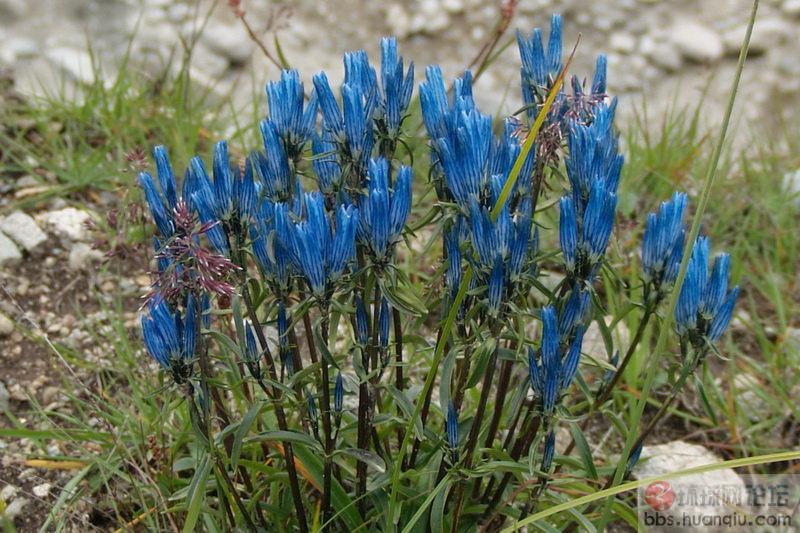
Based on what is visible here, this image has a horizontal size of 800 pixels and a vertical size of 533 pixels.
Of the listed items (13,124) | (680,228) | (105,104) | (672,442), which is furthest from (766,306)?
(13,124)

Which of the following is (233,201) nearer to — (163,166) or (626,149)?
(163,166)

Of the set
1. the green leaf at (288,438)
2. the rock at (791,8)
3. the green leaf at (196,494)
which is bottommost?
the green leaf at (196,494)

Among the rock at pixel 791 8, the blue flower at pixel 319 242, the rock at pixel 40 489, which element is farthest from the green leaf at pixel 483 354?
the rock at pixel 791 8

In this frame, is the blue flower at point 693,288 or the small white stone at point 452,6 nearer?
the blue flower at point 693,288

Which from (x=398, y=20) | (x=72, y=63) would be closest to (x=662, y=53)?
(x=398, y=20)

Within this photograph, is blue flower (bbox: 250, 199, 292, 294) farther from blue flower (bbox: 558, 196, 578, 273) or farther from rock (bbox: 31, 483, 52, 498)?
rock (bbox: 31, 483, 52, 498)

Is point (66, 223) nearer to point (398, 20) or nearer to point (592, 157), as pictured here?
point (592, 157)

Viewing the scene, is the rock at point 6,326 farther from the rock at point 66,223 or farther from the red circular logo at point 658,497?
the red circular logo at point 658,497
